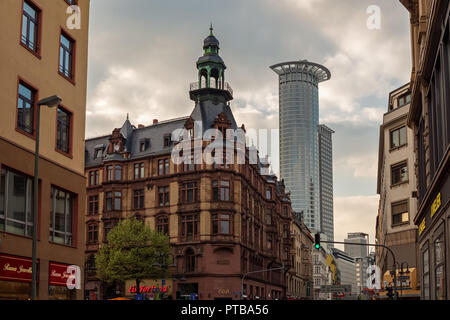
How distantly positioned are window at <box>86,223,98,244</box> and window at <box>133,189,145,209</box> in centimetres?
701

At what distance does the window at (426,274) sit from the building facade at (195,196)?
4271 centimetres

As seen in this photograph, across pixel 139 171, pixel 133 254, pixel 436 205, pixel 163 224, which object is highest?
pixel 139 171

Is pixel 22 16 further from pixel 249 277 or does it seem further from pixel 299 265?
pixel 299 265

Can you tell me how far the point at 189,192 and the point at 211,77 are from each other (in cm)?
1865

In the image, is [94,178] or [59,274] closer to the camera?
[59,274]

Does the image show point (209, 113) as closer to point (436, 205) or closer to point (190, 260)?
point (190, 260)

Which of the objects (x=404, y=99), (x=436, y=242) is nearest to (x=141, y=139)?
(x=404, y=99)

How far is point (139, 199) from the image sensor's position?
264ft

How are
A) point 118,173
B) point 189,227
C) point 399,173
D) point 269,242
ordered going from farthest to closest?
point 269,242, point 118,173, point 189,227, point 399,173

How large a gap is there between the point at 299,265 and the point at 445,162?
11525 cm

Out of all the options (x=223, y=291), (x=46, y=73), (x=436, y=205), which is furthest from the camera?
(x=223, y=291)

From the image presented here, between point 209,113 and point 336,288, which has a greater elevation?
point 209,113

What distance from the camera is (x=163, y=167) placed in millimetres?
79000

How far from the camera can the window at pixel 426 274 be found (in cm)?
2759
